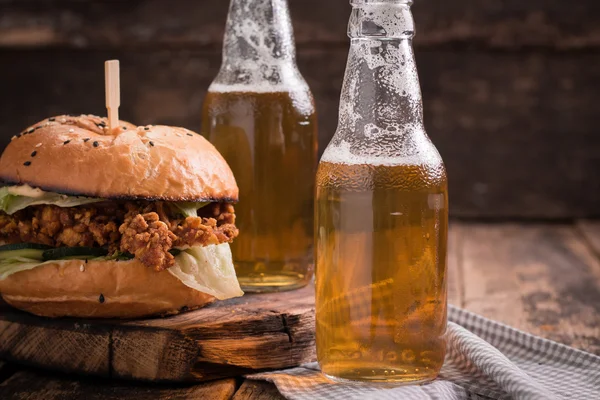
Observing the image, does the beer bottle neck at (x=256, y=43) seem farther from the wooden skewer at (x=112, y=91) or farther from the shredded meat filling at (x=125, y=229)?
the shredded meat filling at (x=125, y=229)

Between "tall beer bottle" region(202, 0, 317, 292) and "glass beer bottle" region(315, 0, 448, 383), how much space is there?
1.52 feet

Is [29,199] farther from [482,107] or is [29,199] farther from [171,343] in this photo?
[482,107]

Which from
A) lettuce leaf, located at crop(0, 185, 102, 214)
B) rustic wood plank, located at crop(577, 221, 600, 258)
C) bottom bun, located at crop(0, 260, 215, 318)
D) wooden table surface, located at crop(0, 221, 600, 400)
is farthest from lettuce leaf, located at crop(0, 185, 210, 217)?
rustic wood plank, located at crop(577, 221, 600, 258)

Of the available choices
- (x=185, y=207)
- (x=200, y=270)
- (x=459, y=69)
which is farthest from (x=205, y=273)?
(x=459, y=69)

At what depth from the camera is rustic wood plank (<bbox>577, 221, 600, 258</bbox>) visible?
3540 mm

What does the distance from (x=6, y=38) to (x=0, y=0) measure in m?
0.18

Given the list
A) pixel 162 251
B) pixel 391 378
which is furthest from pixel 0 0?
pixel 391 378

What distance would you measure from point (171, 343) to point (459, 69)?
2.83m

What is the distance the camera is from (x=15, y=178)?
70.6 inches

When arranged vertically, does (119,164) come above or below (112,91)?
below

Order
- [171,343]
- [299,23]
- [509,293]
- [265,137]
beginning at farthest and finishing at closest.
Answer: [299,23] → [509,293] → [265,137] → [171,343]

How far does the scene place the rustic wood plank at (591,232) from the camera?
3540mm

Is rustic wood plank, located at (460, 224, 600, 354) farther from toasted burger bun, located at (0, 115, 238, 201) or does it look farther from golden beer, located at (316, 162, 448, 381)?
toasted burger bun, located at (0, 115, 238, 201)

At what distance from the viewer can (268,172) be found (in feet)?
6.81
